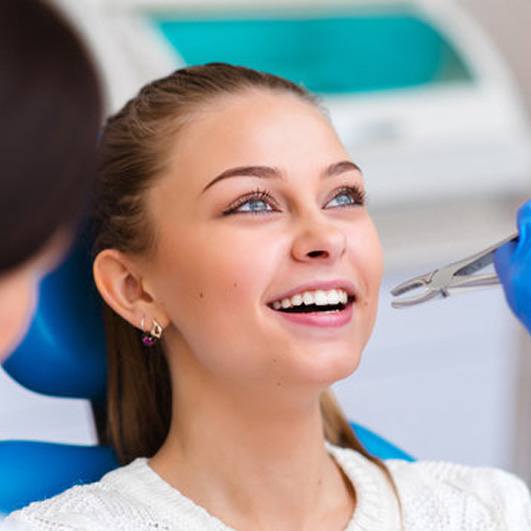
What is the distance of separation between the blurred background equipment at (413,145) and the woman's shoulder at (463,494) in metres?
0.87

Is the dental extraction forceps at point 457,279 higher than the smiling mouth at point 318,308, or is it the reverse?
the dental extraction forceps at point 457,279

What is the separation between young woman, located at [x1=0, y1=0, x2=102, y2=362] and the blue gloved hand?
604 mm

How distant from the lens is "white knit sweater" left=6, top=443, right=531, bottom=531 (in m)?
1.05

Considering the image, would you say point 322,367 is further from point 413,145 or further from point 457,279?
point 413,145

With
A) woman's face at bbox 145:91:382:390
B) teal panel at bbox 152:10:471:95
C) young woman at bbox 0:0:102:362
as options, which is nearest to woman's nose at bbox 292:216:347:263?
woman's face at bbox 145:91:382:390

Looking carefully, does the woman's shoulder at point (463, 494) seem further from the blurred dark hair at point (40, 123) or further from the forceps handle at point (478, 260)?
the blurred dark hair at point (40, 123)

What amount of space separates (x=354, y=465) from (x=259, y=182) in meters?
0.36

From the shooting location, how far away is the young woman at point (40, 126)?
50 cm

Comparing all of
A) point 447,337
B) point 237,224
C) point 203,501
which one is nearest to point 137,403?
point 203,501

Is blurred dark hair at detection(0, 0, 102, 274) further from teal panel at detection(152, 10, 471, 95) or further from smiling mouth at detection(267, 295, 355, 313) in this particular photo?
teal panel at detection(152, 10, 471, 95)

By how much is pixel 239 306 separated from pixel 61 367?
0.27m

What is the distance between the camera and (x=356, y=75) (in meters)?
2.26

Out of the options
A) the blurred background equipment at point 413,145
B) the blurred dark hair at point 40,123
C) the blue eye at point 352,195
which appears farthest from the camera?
the blurred background equipment at point 413,145

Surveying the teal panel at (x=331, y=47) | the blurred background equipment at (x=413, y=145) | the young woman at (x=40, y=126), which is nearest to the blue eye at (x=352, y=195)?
the young woman at (x=40, y=126)
